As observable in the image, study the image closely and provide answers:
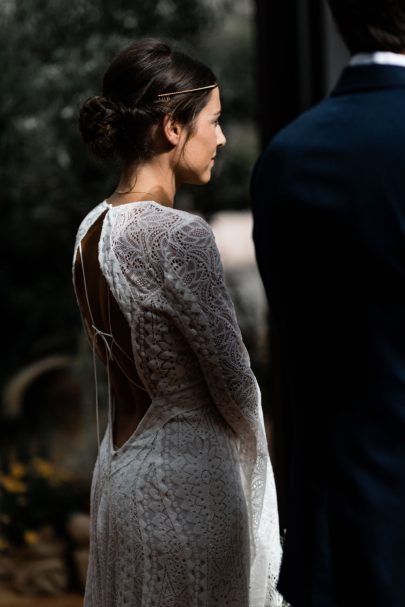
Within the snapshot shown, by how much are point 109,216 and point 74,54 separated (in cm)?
169

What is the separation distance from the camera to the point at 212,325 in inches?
73.5

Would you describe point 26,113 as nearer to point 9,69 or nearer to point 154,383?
point 9,69

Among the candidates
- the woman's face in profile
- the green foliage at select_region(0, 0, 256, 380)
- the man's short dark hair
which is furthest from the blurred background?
the man's short dark hair

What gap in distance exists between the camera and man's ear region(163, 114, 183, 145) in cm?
195

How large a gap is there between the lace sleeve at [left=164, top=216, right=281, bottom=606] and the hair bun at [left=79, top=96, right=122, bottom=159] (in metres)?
0.22

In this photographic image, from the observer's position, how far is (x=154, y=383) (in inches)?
75.1

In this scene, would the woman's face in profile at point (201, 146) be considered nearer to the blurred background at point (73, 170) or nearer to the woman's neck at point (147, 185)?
the woman's neck at point (147, 185)

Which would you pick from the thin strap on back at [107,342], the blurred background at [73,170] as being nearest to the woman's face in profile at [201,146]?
the thin strap on back at [107,342]

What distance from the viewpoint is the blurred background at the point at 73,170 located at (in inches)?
133

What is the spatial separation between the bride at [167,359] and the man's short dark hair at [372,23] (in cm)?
61

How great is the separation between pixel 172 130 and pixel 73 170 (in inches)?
65.0

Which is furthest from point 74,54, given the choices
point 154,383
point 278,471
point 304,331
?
point 304,331

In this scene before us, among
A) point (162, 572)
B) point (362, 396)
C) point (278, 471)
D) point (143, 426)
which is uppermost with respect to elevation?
point (362, 396)

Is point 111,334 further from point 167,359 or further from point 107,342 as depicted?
point 167,359
